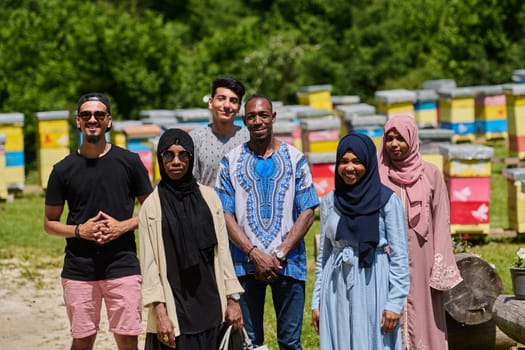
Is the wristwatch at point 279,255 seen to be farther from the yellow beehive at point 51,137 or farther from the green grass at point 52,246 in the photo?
the yellow beehive at point 51,137

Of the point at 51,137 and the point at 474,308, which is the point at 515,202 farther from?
the point at 51,137

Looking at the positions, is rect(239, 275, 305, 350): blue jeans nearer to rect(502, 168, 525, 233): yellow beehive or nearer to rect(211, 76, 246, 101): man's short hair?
rect(211, 76, 246, 101): man's short hair

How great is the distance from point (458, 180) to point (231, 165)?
19.1 ft

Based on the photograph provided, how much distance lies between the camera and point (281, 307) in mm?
5727

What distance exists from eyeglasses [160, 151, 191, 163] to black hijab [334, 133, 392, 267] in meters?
0.73

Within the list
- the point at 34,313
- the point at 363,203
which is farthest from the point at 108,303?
the point at 34,313

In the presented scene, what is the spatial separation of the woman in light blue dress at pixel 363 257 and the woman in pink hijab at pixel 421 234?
0.63 m

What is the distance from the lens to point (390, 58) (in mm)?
23578

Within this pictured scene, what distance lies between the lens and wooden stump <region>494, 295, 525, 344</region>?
613cm

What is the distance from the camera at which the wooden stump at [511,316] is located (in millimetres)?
6129

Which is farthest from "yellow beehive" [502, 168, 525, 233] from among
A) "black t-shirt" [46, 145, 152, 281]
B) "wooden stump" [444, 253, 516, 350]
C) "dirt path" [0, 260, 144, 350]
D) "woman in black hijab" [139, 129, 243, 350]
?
"woman in black hijab" [139, 129, 243, 350]

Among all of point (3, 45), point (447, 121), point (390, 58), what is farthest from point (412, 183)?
point (390, 58)

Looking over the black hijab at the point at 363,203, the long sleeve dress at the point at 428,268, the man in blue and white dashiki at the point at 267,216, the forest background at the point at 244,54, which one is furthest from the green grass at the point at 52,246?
the forest background at the point at 244,54

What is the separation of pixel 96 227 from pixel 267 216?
90 cm
